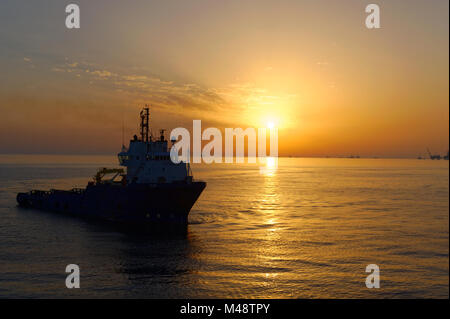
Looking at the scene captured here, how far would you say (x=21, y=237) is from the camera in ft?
148

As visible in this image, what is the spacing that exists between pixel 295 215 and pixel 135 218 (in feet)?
99.8

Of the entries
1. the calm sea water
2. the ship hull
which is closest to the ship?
the ship hull

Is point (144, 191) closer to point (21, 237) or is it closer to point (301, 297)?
point (21, 237)

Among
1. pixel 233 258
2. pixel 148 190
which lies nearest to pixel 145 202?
pixel 148 190

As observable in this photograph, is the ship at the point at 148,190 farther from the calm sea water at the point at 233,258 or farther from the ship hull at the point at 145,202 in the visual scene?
the calm sea water at the point at 233,258

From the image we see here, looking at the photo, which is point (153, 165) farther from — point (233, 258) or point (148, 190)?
point (233, 258)

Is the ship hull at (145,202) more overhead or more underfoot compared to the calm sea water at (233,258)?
more overhead

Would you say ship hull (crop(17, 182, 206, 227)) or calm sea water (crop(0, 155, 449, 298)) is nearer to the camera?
calm sea water (crop(0, 155, 449, 298))

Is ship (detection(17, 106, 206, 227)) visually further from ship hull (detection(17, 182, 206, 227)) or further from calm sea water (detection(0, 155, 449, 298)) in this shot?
calm sea water (detection(0, 155, 449, 298))

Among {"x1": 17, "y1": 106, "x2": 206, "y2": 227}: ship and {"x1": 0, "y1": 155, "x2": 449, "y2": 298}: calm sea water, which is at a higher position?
{"x1": 17, "y1": 106, "x2": 206, "y2": 227}: ship

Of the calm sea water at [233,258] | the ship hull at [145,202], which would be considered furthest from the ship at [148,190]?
the calm sea water at [233,258]

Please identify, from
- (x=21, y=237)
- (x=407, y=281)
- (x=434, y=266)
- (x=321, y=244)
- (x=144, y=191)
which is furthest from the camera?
(x=144, y=191)

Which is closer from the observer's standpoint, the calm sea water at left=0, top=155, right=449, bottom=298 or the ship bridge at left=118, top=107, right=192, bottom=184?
the calm sea water at left=0, top=155, right=449, bottom=298

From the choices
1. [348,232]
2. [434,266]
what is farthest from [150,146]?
[434,266]
